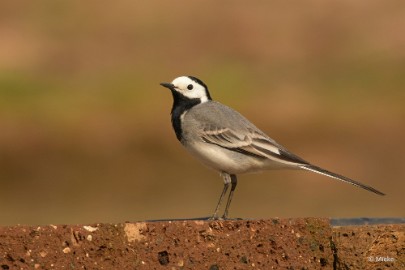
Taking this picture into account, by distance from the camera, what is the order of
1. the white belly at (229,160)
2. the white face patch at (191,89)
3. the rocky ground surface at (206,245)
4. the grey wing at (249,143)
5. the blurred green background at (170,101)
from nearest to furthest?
the rocky ground surface at (206,245), the grey wing at (249,143), the white belly at (229,160), the white face patch at (191,89), the blurred green background at (170,101)

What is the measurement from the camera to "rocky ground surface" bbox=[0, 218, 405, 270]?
1142 centimetres

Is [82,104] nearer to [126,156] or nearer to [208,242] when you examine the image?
[126,156]

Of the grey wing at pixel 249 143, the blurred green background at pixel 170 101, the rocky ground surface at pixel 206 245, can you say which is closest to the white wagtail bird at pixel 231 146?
the grey wing at pixel 249 143

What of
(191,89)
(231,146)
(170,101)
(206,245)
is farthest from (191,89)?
(170,101)

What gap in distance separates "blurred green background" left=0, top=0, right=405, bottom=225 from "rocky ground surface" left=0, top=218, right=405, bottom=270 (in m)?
15.6

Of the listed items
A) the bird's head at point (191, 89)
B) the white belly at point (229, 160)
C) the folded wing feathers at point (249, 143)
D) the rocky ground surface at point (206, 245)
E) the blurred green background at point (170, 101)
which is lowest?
the rocky ground surface at point (206, 245)

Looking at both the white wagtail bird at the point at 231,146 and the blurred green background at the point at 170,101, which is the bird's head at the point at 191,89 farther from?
the blurred green background at the point at 170,101

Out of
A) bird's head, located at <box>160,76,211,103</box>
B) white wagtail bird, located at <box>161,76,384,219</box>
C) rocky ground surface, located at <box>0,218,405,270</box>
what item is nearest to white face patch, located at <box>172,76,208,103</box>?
bird's head, located at <box>160,76,211,103</box>

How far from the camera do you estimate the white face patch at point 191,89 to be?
15.4m

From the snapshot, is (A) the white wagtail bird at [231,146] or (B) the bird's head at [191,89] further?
(B) the bird's head at [191,89]

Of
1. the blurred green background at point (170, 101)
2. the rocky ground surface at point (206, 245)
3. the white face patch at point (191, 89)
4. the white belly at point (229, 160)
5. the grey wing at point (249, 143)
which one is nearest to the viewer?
the rocky ground surface at point (206, 245)

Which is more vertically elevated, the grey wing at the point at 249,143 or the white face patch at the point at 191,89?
the white face patch at the point at 191,89

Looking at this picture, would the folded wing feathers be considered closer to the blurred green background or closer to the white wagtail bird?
the white wagtail bird

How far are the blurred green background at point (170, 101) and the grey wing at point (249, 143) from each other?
1310 centimetres
